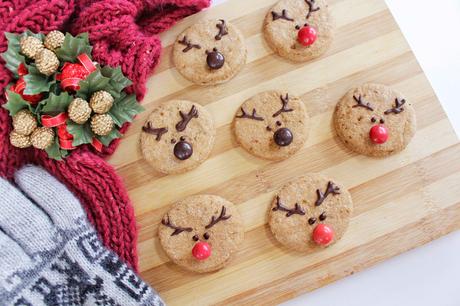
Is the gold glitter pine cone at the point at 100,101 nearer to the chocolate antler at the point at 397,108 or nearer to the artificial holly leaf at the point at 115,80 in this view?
the artificial holly leaf at the point at 115,80

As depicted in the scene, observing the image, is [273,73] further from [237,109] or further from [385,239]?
[385,239]

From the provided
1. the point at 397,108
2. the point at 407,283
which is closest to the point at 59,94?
the point at 397,108

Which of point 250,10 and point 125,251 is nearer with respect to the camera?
point 125,251

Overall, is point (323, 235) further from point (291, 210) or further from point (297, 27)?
point (297, 27)

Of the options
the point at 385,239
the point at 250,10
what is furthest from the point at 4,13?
the point at 385,239

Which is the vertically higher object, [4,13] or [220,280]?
[4,13]

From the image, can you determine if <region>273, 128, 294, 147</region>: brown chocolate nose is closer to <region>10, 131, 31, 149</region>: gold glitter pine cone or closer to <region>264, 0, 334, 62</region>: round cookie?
<region>264, 0, 334, 62</region>: round cookie

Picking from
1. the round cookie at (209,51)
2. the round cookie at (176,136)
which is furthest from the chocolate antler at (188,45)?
the round cookie at (176,136)

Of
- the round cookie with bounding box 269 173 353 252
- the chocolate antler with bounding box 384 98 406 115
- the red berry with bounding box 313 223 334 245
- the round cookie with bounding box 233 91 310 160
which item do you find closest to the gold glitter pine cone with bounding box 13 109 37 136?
the round cookie with bounding box 233 91 310 160
